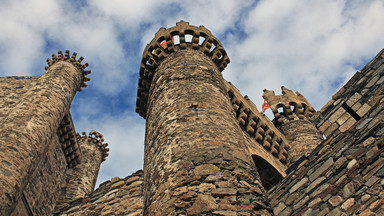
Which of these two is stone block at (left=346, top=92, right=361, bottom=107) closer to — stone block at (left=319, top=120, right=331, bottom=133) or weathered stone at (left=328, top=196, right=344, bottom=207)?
stone block at (left=319, top=120, right=331, bottom=133)

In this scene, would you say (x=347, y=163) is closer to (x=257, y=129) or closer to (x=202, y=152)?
(x=202, y=152)

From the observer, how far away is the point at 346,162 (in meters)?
4.10

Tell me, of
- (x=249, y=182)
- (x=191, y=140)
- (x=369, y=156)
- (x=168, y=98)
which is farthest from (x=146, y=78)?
(x=369, y=156)

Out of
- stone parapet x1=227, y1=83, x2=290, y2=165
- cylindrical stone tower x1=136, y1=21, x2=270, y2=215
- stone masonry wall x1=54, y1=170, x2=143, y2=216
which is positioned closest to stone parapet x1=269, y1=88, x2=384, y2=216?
cylindrical stone tower x1=136, y1=21, x2=270, y2=215

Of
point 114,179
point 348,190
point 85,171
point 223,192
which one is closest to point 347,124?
point 348,190

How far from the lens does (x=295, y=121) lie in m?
Answer: 14.3

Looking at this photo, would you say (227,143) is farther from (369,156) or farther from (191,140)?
(369,156)

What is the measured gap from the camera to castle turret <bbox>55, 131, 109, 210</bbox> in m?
12.3

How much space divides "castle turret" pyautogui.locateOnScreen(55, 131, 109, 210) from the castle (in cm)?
180

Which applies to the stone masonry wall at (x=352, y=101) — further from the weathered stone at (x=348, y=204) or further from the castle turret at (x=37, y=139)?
the castle turret at (x=37, y=139)

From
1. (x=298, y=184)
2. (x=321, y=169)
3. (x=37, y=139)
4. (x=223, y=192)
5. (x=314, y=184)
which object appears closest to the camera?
(x=223, y=192)

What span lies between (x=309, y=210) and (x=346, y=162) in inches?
30.9

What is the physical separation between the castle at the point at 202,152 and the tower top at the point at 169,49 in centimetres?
3

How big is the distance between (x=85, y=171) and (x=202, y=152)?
36.8ft
